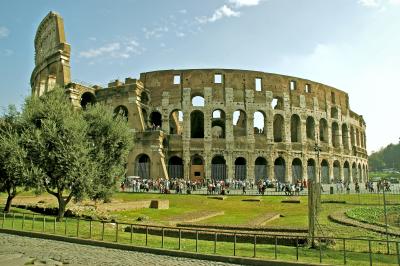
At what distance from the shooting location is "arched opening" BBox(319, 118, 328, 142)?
41.8 m

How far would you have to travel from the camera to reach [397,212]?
18.7 metres

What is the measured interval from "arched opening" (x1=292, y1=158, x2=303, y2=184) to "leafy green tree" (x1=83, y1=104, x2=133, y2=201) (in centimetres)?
2514

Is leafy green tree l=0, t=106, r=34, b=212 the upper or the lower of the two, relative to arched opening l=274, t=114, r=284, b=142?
lower

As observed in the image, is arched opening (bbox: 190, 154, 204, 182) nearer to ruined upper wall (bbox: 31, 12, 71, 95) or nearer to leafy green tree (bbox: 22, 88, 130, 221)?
ruined upper wall (bbox: 31, 12, 71, 95)

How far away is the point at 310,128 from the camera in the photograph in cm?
4109

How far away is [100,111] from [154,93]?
849 inches

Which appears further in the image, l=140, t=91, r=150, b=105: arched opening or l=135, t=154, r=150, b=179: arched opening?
l=140, t=91, r=150, b=105: arched opening

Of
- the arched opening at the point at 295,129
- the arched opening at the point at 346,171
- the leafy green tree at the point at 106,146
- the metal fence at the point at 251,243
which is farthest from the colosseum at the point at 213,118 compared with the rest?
the metal fence at the point at 251,243

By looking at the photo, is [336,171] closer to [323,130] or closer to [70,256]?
[323,130]

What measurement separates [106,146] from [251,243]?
8.15 metres

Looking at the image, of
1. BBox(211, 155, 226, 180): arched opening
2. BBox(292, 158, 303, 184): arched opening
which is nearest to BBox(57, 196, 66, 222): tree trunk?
BBox(211, 155, 226, 180): arched opening

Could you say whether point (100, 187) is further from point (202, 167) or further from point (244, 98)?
point (244, 98)

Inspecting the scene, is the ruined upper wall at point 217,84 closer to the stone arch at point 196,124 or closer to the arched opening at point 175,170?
the stone arch at point 196,124

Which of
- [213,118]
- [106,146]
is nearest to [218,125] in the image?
[213,118]
